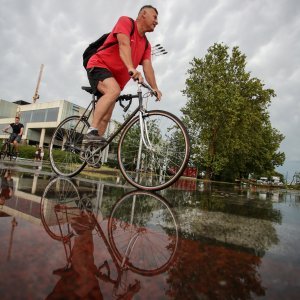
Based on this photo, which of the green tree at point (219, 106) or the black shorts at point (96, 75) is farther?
the green tree at point (219, 106)

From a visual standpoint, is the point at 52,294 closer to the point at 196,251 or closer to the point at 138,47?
the point at 196,251

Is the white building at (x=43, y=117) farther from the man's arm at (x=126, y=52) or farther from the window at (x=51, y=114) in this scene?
the man's arm at (x=126, y=52)

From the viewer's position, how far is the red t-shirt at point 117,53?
3648mm

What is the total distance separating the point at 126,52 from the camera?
3.50 meters

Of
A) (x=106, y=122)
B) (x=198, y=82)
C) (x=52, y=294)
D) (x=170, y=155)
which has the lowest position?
(x=52, y=294)

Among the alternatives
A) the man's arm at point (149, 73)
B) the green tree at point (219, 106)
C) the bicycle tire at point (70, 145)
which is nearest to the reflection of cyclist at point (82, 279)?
the bicycle tire at point (70, 145)

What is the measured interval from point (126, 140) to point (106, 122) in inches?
16.0

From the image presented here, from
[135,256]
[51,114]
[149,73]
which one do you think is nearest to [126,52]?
[149,73]

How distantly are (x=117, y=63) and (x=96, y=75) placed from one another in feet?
1.20

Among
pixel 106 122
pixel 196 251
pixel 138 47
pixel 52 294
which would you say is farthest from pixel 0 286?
pixel 138 47

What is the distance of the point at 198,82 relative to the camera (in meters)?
28.2

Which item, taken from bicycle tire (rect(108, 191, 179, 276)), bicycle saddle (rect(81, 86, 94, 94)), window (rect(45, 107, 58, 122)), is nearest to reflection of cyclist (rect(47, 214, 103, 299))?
bicycle tire (rect(108, 191, 179, 276))

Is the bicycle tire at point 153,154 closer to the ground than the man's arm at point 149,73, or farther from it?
closer to the ground

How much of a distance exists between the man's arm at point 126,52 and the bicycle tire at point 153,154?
551 mm
